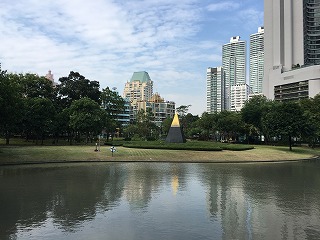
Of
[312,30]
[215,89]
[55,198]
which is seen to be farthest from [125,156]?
[215,89]

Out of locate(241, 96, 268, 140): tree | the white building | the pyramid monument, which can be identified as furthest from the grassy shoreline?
the white building

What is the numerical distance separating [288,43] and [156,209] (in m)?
122

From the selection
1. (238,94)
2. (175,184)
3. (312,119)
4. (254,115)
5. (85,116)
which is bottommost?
(175,184)

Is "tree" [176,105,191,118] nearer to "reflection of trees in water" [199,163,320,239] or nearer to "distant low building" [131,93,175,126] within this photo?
"distant low building" [131,93,175,126]

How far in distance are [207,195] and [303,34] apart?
12111 cm

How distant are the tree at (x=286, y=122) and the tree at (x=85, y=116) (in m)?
27.4

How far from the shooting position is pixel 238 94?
197125 millimetres

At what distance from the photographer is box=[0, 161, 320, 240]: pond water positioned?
373 inches

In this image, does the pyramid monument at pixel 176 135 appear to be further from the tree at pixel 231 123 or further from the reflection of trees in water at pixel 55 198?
the reflection of trees in water at pixel 55 198

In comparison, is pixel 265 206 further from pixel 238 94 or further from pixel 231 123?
pixel 238 94

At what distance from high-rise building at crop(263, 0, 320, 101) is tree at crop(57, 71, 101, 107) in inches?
2859

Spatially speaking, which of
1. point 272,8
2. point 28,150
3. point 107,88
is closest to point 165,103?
point 272,8

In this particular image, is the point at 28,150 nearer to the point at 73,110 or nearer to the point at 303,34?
the point at 73,110

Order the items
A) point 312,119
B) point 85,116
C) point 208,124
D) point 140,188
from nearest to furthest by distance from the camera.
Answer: point 140,188 → point 85,116 → point 312,119 → point 208,124
